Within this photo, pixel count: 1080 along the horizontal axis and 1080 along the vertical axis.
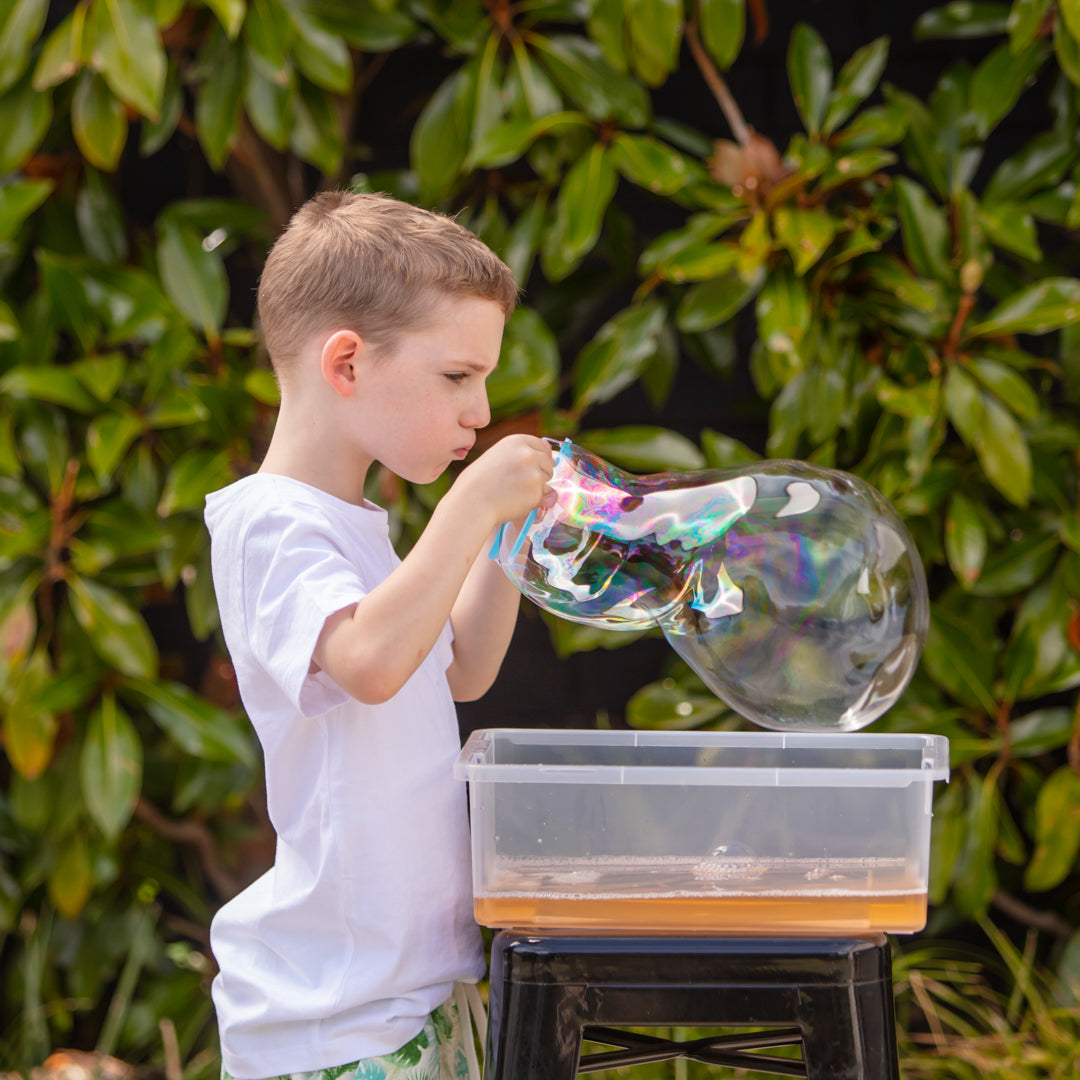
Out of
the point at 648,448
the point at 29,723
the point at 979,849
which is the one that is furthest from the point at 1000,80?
the point at 29,723

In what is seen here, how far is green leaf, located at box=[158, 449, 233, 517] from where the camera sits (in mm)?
1732

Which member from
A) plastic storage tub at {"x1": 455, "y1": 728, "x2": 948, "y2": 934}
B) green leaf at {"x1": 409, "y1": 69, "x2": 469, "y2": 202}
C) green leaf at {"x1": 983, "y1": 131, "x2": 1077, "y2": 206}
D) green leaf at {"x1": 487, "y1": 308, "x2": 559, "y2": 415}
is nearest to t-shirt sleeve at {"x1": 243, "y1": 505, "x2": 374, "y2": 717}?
plastic storage tub at {"x1": 455, "y1": 728, "x2": 948, "y2": 934}

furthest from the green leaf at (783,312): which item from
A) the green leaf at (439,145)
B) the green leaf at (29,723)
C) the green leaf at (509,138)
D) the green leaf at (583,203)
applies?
the green leaf at (29,723)

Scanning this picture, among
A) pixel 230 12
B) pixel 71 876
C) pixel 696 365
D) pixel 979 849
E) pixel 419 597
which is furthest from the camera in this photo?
pixel 696 365

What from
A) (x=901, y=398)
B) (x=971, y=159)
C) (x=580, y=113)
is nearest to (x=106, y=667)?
(x=580, y=113)

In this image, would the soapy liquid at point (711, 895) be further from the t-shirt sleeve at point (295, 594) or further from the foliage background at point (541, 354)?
the foliage background at point (541, 354)

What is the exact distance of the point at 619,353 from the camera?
5.95 ft

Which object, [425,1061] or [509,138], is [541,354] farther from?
[425,1061]

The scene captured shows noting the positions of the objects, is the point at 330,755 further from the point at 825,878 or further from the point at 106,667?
the point at 106,667

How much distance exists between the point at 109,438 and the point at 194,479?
140mm

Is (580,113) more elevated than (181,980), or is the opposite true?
(580,113)

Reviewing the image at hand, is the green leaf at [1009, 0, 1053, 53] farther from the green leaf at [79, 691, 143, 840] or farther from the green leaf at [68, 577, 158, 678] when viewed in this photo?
the green leaf at [79, 691, 143, 840]

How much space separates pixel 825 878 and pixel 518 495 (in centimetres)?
32

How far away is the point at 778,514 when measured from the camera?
2.90ft
